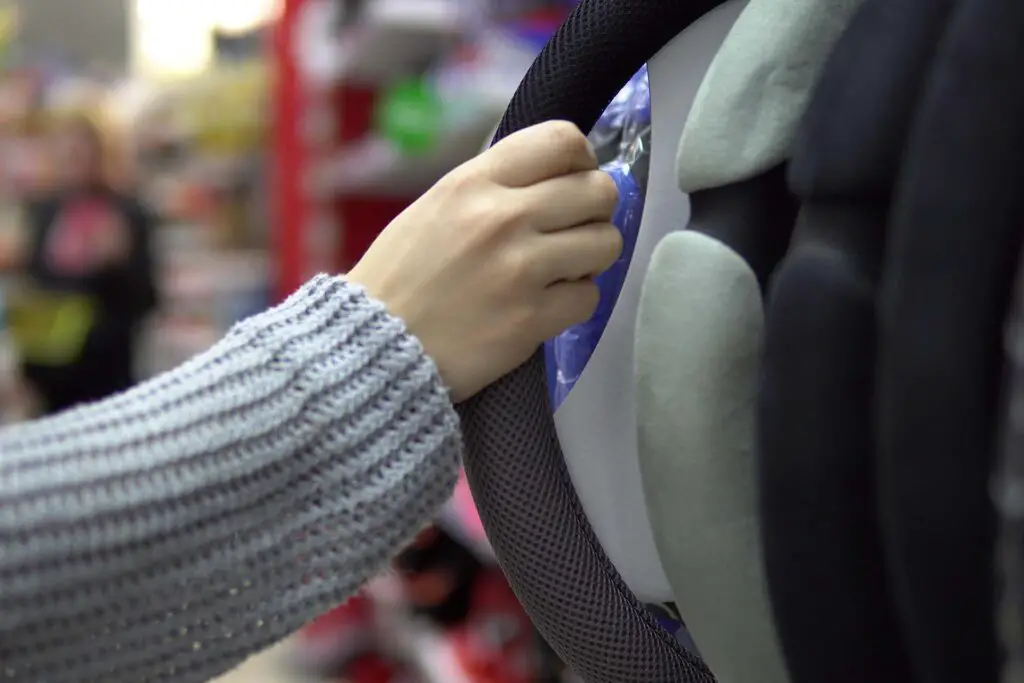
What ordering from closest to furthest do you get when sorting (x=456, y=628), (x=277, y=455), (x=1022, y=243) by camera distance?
(x=1022, y=243), (x=277, y=455), (x=456, y=628)

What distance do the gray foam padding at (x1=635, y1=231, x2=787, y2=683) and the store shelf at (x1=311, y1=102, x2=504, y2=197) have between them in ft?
3.49

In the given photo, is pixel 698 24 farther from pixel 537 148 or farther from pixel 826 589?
pixel 826 589

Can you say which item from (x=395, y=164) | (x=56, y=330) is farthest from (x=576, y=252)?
(x=56, y=330)

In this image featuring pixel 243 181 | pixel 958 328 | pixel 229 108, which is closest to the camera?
pixel 958 328

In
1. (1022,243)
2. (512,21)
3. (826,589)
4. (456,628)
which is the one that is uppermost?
(1022,243)

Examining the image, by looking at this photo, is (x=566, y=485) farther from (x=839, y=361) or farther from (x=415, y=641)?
(x=415, y=641)

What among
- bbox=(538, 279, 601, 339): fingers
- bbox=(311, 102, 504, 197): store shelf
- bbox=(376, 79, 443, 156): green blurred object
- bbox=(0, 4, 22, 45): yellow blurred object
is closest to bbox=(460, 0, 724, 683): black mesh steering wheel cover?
bbox=(538, 279, 601, 339): fingers

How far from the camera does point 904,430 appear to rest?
1.03 ft

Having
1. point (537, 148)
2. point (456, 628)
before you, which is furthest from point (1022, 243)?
point (456, 628)

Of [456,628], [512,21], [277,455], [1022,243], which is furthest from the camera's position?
[456,628]

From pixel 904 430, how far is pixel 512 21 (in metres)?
1.38

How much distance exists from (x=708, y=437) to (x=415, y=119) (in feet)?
4.62

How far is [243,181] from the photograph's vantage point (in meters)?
4.51

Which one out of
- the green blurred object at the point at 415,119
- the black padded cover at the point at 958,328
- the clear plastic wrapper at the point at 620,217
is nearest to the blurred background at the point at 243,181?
the green blurred object at the point at 415,119
